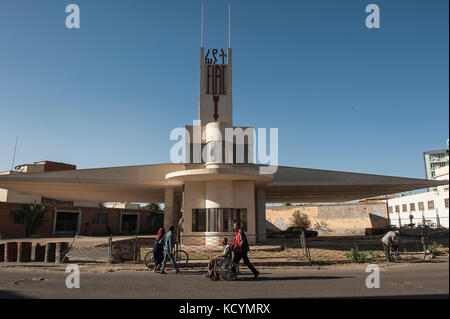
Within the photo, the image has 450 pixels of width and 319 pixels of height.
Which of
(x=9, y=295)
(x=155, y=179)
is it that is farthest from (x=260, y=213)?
(x=9, y=295)

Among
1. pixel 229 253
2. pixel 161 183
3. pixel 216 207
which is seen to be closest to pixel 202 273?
pixel 229 253

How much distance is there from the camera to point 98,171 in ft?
80.0

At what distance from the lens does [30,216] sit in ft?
119

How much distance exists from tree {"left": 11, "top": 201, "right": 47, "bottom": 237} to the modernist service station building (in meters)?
11.1

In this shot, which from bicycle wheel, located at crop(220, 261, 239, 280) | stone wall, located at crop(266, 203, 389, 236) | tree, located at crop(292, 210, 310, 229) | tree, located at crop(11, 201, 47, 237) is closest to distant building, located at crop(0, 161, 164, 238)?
tree, located at crop(11, 201, 47, 237)

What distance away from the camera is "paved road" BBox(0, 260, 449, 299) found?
7879 mm

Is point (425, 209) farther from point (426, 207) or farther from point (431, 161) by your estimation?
point (431, 161)

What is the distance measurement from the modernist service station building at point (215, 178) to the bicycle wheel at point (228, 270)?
1000 cm

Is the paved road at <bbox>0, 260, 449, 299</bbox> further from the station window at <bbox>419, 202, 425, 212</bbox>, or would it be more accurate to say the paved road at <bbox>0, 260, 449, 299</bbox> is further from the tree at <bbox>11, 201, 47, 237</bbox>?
the station window at <bbox>419, 202, 425, 212</bbox>

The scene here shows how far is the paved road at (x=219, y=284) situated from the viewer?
25.8 ft

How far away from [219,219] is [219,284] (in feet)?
37.4

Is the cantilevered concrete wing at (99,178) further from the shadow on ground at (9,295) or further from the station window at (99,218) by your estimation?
the station window at (99,218)

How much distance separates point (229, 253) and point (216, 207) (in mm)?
10538

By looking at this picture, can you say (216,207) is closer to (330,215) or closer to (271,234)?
(271,234)
